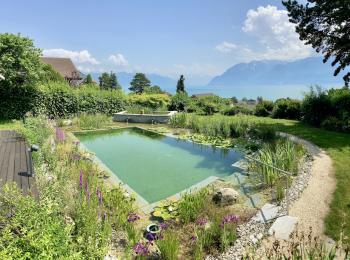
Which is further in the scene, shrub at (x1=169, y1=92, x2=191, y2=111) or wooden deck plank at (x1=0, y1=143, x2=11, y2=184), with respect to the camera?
shrub at (x1=169, y1=92, x2=191, y2=111)

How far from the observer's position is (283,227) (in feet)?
15.0

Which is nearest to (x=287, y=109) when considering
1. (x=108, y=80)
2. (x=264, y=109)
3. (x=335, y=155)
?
(x=264, y=109)

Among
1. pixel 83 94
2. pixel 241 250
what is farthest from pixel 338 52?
pixel 83 94

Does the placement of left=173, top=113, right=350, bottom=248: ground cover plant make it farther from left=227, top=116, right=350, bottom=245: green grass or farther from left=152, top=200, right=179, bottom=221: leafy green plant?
left=152, top=200, right=179, bottom=221: leafy green plant

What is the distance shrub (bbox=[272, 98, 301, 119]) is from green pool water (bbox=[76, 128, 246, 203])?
27.4 feet

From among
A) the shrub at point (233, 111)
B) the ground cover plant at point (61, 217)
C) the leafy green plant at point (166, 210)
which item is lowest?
the leafy green plant at point (166, 210)

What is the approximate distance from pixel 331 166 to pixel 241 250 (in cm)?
470

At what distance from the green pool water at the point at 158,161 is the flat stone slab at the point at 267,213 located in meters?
2.23

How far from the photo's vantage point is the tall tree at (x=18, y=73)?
47.1 ft

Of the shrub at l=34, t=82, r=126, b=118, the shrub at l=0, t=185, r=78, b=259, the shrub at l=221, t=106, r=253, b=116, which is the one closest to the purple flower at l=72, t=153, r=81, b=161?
the shrub at l=0, t=185, r=78, b=259

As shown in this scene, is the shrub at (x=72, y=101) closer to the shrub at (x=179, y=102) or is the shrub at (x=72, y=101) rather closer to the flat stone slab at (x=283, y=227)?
the shrub at (x=179, y=102)

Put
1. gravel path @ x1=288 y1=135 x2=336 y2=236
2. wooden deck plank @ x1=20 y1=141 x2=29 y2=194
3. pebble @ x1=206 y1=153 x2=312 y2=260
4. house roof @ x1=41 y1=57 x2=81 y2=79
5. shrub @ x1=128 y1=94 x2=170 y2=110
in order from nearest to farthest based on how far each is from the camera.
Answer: pebble @ x1=206 y1=153 x2=312 y2=260, gravel path @ x1=288 y1=135 x2=336 y2=236, wooden deck plank @ x1=20 y1=141 x2=29 y2=194, shrub @ x1=128 y1=94 x2=170 y2=110, house roof @ x1=41 y1=57 x2=81 y2=79

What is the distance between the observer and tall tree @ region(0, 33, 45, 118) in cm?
1437

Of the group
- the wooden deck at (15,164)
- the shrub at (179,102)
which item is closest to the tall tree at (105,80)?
the shrub at (179,102)
